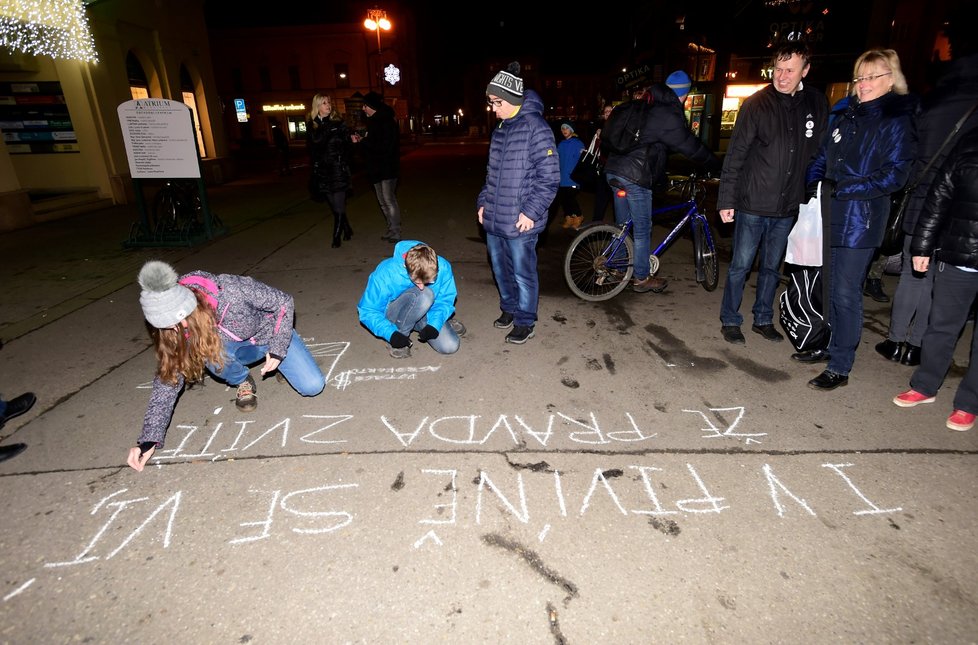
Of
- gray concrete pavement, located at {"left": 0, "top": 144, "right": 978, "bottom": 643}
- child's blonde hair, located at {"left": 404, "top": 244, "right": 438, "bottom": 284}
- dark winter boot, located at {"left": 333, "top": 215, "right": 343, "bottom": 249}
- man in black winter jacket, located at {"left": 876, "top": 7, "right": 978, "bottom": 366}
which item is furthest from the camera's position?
dark winter boot, located at {"left": 333, "top": 215, "right": 343, "bottom": 249}

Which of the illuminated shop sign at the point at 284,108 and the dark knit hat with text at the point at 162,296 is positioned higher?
the illuminated shop sign at the point at 284,108

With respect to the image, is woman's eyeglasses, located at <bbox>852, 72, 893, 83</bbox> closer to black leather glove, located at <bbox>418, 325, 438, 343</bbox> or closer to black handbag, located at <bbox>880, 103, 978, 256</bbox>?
black handbag, located at <bbox>880, 103, 978, 256</bbox>

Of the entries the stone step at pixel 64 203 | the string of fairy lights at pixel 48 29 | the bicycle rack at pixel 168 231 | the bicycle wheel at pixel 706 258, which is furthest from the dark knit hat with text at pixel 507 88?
the stone step at pixel 64 203

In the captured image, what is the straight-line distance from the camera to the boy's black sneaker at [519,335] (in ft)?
14.5

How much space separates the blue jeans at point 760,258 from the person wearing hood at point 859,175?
44cm

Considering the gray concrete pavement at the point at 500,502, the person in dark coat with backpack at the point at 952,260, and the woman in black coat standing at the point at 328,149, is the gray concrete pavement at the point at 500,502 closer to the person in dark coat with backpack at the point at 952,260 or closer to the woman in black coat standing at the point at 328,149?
the person in dark coat with backpack at the point at 952,260

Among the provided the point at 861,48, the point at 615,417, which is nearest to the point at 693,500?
the point at 615,417

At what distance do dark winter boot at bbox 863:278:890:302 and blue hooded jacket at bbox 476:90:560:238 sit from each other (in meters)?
3.80

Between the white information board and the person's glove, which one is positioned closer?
the person's glove

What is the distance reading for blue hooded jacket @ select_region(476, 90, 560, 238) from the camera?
3.83 metres

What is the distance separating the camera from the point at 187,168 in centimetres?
767

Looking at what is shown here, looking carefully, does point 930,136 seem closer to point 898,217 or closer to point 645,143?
point 898,217

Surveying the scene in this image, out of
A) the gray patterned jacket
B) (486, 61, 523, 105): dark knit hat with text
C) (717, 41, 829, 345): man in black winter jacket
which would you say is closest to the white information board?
(486, 61, 523, 105): dark knit hat with text

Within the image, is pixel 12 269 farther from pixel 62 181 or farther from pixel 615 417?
pixel 615 417
